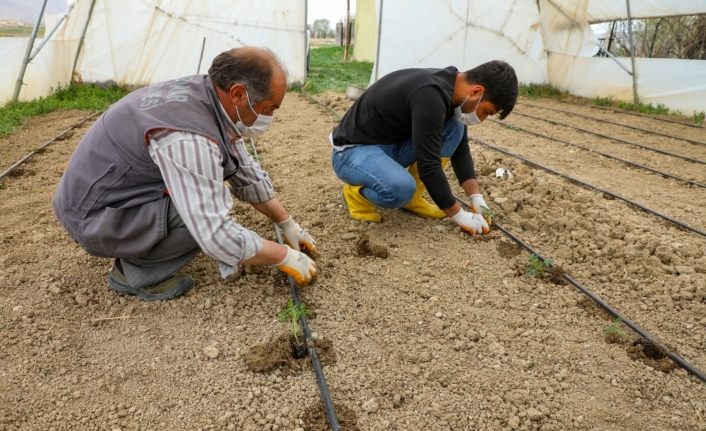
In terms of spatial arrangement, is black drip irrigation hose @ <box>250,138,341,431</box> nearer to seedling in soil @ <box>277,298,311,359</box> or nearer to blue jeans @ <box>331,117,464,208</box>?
seedling in soil @ <box>277,298,311,359</box>

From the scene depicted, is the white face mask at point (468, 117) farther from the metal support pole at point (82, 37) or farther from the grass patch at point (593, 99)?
the metal support pole at point (82, 37)

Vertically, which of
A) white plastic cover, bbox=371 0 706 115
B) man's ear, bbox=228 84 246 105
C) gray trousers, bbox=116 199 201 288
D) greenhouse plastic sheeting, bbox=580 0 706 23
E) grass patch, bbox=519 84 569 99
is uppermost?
greenhouse plastic sheeting, bbox=580 0 706 23

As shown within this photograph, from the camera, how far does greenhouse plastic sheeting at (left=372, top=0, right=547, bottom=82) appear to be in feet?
27.9

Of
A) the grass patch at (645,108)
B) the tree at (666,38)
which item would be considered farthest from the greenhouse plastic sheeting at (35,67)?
the tree at (666,38)

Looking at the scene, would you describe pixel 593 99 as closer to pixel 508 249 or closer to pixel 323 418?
pixel 508 249

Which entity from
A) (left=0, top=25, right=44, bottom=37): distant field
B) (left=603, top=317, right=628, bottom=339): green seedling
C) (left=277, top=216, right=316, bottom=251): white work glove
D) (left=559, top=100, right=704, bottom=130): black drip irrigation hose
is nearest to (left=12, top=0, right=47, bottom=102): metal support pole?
(left=0, top=25, right=44, bottom=37): distant field

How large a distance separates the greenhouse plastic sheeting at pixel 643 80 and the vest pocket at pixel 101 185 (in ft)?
26.0

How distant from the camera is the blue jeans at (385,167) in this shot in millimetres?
2715

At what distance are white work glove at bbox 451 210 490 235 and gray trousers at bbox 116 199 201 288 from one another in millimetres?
1445

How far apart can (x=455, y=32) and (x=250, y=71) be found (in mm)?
7824

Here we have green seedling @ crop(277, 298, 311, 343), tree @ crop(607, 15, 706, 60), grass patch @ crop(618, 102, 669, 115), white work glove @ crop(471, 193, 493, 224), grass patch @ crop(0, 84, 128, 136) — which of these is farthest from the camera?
tree @ crop(607, 15, 706, 60)

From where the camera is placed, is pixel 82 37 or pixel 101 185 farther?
pixel 82 37

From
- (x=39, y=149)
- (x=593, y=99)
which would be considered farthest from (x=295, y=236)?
(x=593, y=99)

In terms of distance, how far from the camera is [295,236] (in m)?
2.50
